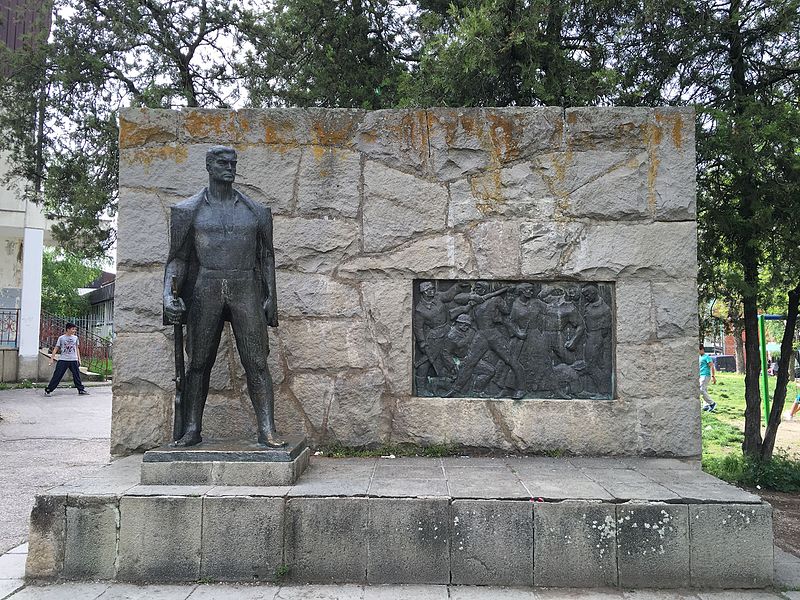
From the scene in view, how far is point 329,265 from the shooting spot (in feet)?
16.3

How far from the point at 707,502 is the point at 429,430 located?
1.91 metres

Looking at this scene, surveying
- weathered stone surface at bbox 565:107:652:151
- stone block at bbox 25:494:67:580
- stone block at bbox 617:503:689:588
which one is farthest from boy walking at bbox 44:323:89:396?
stone block at bbox 617:503:689:588

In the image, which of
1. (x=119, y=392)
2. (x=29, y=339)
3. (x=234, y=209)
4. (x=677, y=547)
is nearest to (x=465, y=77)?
(x=234, y=209)

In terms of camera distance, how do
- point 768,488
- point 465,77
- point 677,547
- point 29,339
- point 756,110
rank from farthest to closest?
1. point 29,339
2. point 465,77
3. point 768,488
4. point 756,110
5. point 677,547

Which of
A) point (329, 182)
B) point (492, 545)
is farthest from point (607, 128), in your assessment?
point (492, 545)

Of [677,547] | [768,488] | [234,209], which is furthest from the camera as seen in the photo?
[768,488]

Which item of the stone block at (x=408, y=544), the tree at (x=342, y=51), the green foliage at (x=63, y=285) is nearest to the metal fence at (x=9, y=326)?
the tree at (x=342, y=51)

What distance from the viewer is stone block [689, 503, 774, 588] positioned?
354 centimetres

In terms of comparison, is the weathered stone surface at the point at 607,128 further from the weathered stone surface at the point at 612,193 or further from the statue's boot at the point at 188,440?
the statue's boot at the point at 188,440

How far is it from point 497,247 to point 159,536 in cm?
291

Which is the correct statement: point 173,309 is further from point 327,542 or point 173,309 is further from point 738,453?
point 738,453

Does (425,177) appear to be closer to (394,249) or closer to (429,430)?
(394,249)

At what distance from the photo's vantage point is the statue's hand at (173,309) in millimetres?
3943

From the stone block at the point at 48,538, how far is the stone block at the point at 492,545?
Result: 207 centimetres
